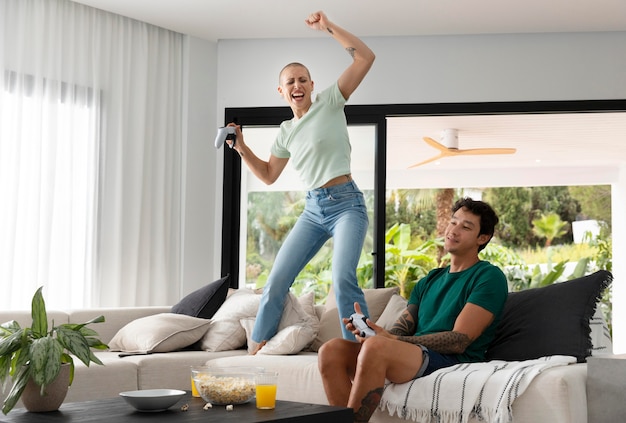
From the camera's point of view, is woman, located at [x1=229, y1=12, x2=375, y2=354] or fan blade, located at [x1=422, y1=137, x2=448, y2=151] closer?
woman, located at [x1=229, y1=12, x2=375, y2=354]

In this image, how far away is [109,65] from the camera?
5367 mm

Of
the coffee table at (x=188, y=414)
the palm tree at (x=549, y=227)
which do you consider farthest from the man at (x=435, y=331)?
the palm tree at (x=549, y=227)

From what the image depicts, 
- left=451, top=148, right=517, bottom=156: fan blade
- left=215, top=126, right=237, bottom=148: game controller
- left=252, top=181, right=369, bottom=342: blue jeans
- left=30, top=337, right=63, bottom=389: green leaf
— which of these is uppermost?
left=451, top=148, right=517, bottom=156: fan blade

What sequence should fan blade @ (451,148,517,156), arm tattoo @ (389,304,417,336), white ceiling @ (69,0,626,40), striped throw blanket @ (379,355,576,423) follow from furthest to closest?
fan blade @ (451,148,517,156), white ceiling @ (69,0,626,40), arm tattoo @ (389,304,417,336), striped throw blanket @ (379,355,576,423)

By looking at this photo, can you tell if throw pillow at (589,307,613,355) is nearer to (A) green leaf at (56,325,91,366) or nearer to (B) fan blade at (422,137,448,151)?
(A) green leaf at (56,325,91,366)

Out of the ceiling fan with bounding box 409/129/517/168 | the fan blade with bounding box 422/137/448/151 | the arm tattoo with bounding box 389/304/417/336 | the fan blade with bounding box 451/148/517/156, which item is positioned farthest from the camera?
the fan blade with bounding box 451/148/517/156

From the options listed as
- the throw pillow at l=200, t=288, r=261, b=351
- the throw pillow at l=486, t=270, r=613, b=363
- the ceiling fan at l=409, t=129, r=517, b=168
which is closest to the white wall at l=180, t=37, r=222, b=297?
the throw pillow at l=200, t=288, r=261, b=351

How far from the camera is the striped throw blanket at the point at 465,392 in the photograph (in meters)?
2.51

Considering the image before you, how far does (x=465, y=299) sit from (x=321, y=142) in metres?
1.06

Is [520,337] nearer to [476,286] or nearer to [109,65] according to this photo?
[476,286]

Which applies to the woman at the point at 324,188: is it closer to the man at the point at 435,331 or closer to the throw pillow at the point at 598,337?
the man at the point at 435,331

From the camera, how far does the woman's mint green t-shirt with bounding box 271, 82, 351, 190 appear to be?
3609 mm

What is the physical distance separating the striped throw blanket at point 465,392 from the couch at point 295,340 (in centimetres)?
3

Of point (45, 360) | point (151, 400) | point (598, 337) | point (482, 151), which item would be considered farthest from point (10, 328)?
point (482, 151)
